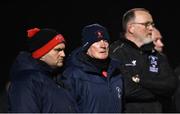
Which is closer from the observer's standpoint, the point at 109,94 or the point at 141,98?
the point at 109,94

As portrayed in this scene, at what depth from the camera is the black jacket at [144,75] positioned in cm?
432

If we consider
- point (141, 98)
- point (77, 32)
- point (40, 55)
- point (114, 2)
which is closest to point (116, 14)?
Result: point (114, 2)

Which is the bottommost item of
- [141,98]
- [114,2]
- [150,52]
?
[141,98]

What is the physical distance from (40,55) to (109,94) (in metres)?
0.64

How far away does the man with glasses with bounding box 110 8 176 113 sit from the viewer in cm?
432

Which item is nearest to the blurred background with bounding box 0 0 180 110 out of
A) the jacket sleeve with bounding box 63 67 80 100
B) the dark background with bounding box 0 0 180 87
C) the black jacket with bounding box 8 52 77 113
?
the dark background with bounding box 0 0 180 87

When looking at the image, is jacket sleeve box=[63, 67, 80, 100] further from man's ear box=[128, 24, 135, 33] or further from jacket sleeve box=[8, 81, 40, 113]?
man's ear box=[128, 24, 135, 33]

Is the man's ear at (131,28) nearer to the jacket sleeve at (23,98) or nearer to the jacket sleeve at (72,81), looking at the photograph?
the jacket sleeve at (72,81)

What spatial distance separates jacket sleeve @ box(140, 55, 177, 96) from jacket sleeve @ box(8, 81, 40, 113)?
3.75 ft

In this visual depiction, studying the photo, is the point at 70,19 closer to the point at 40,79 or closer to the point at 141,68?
the point at 141,68

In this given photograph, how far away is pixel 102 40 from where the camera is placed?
4.14 meters

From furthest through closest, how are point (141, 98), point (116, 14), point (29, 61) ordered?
1. point (116, 14)
2. point (141, 98)
3. point (29, 61)

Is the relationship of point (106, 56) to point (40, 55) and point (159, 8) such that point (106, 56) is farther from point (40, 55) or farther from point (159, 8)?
point (159, 8)

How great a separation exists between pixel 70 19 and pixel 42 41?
7.93 ft
